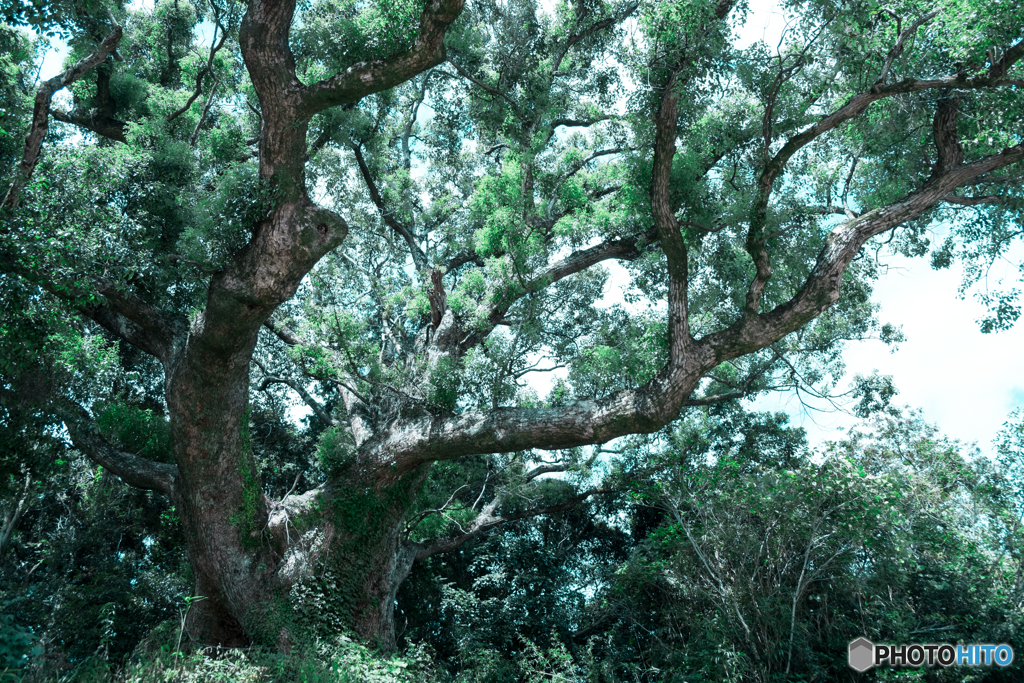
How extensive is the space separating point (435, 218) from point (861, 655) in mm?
8601

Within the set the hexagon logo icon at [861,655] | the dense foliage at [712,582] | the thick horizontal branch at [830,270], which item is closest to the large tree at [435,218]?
the thick horizontal branch at [830,270]

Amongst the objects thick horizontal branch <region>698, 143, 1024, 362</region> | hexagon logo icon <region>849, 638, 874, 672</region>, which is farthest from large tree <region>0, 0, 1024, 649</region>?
hexagon logo icon <region>849, 638, 874, 672</region>

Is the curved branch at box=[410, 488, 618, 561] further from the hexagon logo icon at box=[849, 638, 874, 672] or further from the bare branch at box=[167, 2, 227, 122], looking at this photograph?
the bare branch at box=[167, 2, 227, 122]

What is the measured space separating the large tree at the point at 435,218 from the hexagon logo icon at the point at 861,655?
3349 mm

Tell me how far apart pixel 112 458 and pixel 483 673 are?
18.6 ft

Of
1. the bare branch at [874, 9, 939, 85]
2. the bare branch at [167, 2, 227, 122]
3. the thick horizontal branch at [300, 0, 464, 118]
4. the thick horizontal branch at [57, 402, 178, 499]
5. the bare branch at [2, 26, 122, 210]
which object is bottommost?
the thick horizontal branch at [57, 402, 178, 499]

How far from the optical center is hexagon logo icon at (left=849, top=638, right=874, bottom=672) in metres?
7.90

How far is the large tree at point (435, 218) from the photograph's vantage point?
725 centimetres

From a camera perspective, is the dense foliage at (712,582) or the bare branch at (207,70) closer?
the dense foliage at (712,582)

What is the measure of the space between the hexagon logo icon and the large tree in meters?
3.35

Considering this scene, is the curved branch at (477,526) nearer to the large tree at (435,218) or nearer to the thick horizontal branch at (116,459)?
the large tree at (435,218)

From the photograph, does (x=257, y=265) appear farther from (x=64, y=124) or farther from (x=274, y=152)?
(x=64, y=124)

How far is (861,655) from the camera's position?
316 inches

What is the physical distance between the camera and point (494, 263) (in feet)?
29.9
